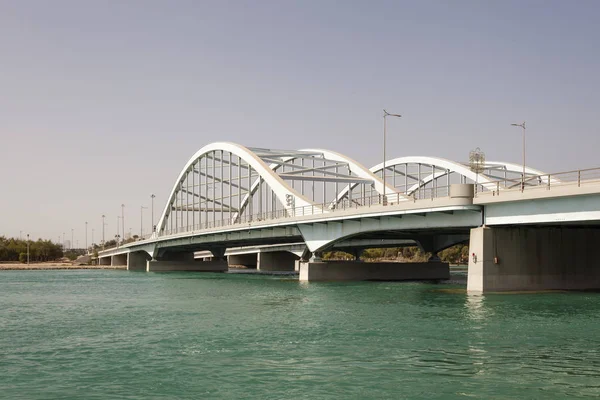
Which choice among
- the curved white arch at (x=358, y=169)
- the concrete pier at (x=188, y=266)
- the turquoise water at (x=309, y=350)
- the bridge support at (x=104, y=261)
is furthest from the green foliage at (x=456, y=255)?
the turquoise water at (x=309, y=350)

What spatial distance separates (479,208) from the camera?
4819 cm

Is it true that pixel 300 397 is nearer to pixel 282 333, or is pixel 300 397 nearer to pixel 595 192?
pixel 282 333

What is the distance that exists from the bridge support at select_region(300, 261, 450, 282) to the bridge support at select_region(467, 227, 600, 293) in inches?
956

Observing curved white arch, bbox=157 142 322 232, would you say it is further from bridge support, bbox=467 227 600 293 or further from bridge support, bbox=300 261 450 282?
bridge support, bbox=467 227 600 293

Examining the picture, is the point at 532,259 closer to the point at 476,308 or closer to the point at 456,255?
the point at 476,308

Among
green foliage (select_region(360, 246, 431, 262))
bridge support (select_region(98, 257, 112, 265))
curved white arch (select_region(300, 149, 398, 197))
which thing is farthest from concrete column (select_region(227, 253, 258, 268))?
curved white arch (select_region(300, 149, 398, 197))

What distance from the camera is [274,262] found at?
136 meters

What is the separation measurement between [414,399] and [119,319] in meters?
22.5

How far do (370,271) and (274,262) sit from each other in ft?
201

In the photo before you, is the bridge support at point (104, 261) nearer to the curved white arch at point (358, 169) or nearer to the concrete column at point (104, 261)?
the concrete column at point (104, 261)

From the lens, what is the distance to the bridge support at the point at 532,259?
4691cm

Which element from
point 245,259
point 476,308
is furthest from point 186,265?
point 476,308

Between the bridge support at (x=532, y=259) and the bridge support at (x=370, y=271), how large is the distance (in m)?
24.3

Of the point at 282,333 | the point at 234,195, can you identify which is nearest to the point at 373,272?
the point at 234,195
